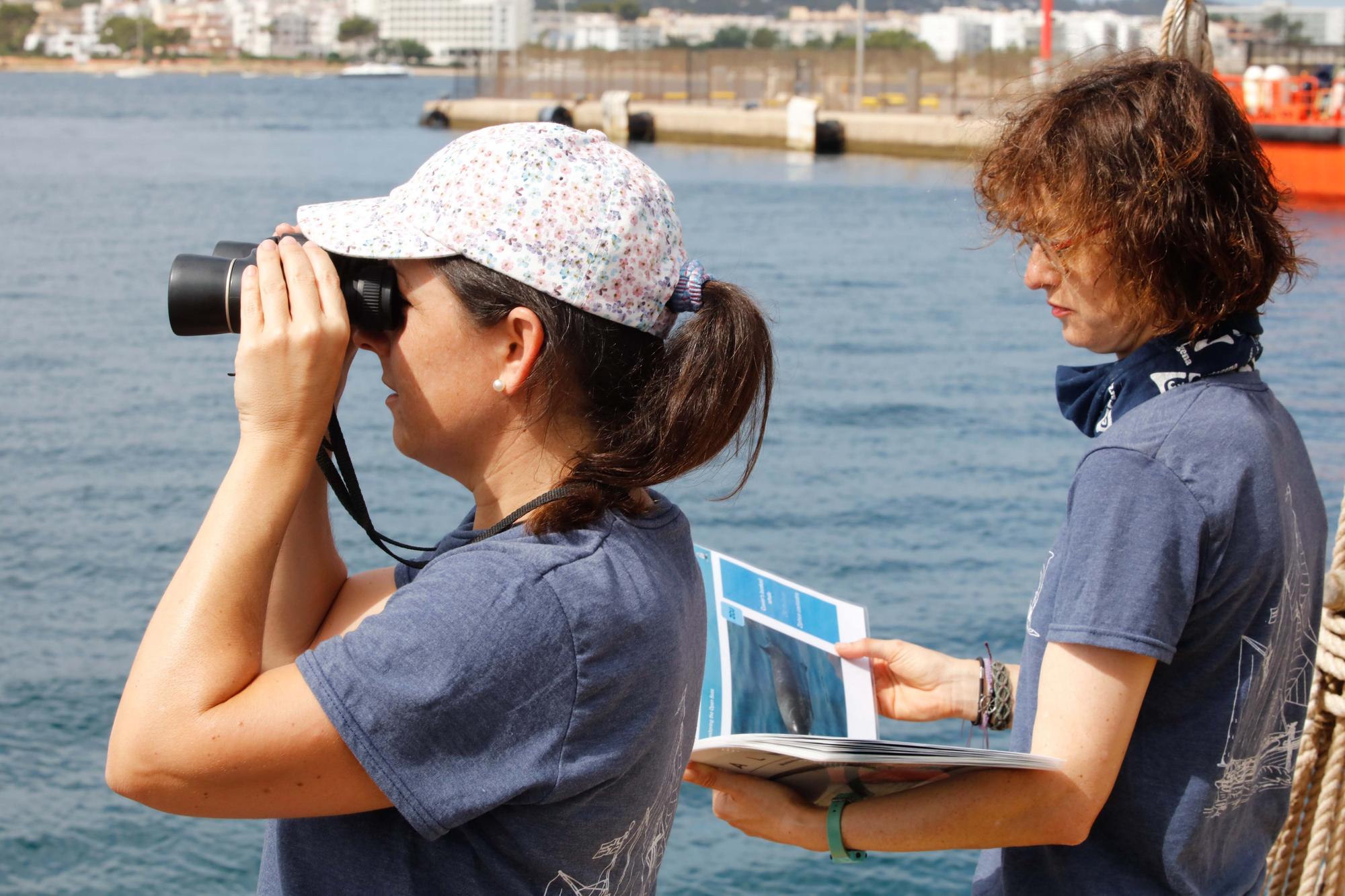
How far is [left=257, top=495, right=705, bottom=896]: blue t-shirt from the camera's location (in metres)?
1.27

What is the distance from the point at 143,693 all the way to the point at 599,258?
58cm

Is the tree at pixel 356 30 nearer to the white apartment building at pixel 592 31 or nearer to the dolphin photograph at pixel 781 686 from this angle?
the white apartment building at pixel 592 31

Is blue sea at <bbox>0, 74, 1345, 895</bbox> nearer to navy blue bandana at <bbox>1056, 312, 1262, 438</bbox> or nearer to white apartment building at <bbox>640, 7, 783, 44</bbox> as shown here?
navy blue bandana at <bbox>1056, 312, 1262, 438</bbox>

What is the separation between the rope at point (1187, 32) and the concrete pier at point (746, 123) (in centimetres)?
3124

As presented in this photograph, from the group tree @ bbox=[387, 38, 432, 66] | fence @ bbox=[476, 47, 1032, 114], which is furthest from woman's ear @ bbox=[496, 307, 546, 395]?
tree @ bbox=[387, 38, 432, 66]

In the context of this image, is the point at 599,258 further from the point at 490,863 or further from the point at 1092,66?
the point at 1092,66

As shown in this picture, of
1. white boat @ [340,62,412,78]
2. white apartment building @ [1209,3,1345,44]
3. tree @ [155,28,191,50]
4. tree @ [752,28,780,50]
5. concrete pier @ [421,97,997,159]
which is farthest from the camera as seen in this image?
tree @ [155,28,191,50]

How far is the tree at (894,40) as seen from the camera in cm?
9006

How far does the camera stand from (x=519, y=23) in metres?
158

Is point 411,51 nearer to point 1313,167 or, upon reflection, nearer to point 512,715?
point 1313,167

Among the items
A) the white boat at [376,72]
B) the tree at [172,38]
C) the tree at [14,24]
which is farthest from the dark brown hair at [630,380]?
the tree at [172,38]

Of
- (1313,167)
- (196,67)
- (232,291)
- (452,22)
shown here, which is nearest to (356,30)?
(452,22)

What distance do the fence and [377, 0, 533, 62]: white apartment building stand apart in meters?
107

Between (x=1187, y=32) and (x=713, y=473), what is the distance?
1.09 meters
